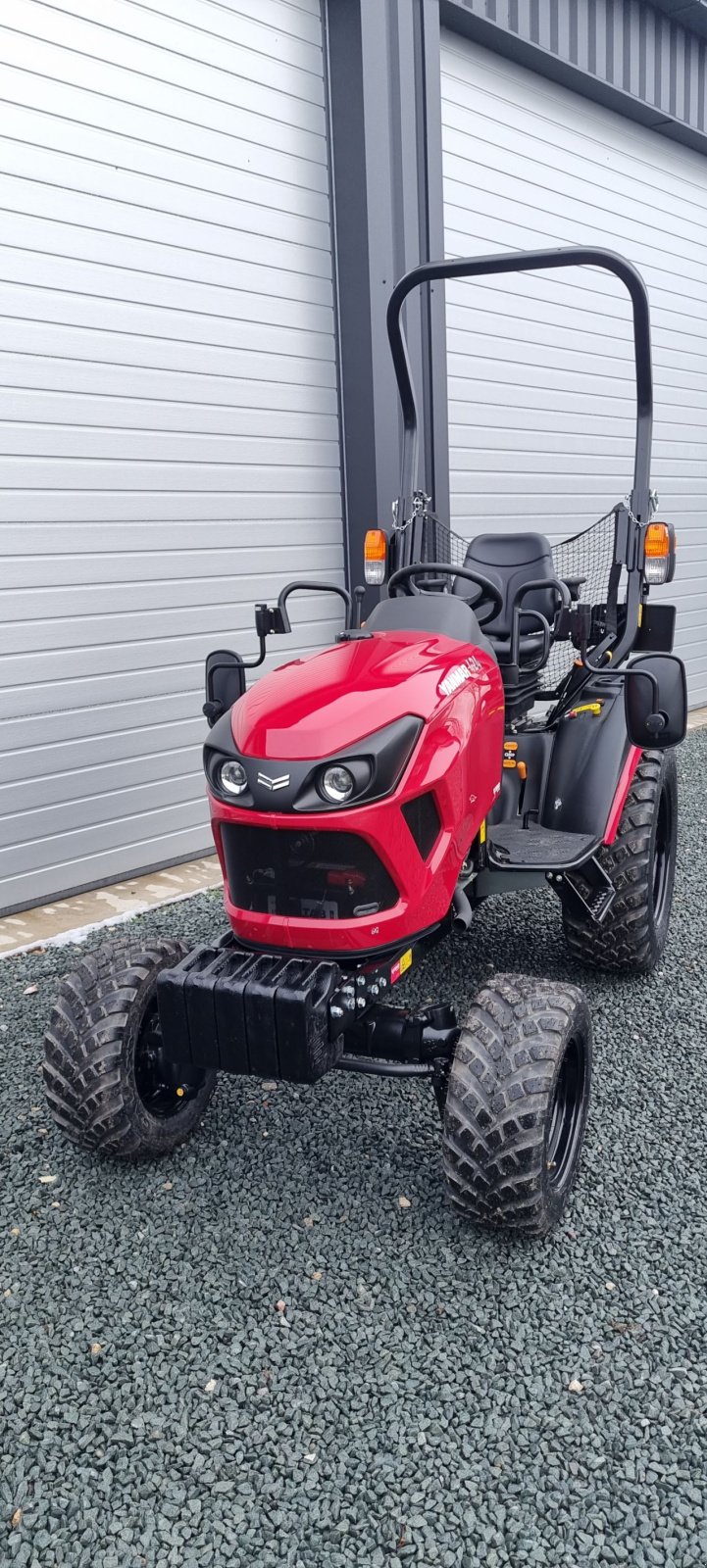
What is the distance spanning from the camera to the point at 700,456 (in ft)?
29.7

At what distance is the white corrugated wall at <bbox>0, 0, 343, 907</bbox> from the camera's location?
4051mm

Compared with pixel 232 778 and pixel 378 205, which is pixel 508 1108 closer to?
pixel 232 778

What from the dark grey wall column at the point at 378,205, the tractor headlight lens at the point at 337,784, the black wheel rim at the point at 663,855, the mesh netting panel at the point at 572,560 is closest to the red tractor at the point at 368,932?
the tractor headlight lens at the point at 337,784

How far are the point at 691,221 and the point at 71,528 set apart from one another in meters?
6.45

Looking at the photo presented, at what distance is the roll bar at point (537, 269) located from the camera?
280 centimetres

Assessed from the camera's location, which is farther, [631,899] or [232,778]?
[631,899]

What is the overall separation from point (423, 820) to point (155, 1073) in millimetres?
809

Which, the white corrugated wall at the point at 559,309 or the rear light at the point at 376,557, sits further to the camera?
the white corrugated wall at the point at 559,309

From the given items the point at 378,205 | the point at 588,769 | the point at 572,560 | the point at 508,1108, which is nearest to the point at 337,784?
the point at 508,1108

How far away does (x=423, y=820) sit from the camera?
2.23 m

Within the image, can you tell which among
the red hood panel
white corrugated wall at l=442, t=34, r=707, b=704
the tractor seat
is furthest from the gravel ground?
white corrugated wall at l=442, t=34, r=707, b=704

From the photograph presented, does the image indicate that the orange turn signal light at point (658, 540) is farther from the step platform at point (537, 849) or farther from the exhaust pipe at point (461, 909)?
the exhaust pipe at point (461, 909)

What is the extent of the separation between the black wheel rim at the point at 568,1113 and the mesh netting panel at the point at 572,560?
1771 mm

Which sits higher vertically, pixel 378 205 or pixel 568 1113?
pixel 378 205
